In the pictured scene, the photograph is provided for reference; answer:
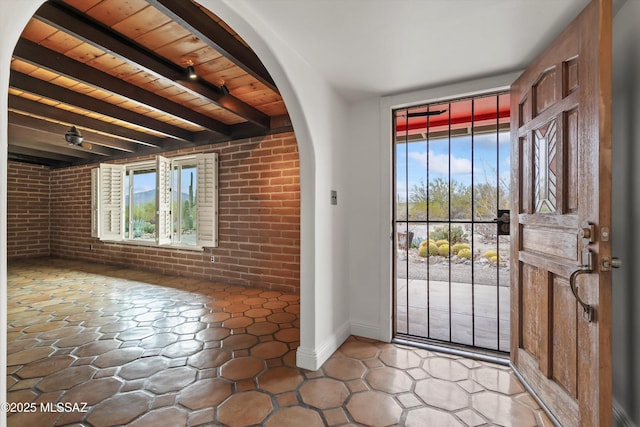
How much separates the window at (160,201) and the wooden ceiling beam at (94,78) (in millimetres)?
1007

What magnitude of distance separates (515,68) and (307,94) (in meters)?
1.51

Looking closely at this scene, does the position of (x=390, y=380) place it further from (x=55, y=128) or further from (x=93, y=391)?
(x=55, y=128)

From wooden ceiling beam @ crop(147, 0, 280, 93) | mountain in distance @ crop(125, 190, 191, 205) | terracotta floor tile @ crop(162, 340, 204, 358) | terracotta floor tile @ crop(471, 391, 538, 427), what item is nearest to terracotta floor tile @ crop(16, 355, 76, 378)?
terracotta floor tile @ crop(162, 340, 204, 358)

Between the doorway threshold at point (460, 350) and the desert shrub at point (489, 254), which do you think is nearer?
the doorway threshold at point (460, 350)

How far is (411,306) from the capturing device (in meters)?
3.41

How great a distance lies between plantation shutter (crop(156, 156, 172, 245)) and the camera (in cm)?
427

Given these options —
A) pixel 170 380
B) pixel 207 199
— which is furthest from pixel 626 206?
pixel 207 199

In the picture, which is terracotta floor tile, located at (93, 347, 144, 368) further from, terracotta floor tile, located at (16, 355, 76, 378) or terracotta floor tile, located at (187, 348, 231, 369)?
terracotta floor tile, located at (187, 348, 231, 369)

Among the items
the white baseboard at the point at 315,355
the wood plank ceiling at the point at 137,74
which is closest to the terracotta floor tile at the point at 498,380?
the white baseboard at the point at 315,355

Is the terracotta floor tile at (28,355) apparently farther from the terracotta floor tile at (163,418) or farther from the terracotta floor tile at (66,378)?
the terracotta floor tile at (163,418)

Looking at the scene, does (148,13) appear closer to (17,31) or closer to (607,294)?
(17,31)

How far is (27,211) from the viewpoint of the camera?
6.07 m

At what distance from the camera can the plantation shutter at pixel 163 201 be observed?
4.27 metres

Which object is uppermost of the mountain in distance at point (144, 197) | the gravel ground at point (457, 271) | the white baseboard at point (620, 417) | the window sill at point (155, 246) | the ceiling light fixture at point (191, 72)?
the ceiling light fixture at point (191, 72)
